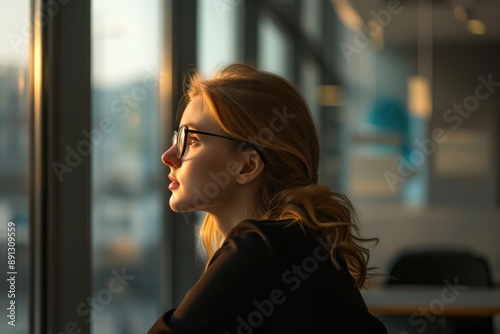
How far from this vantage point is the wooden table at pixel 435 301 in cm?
383

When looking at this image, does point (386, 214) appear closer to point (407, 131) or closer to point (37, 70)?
point (407, 131)

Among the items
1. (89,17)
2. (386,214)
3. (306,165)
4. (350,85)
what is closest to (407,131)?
(350,85)

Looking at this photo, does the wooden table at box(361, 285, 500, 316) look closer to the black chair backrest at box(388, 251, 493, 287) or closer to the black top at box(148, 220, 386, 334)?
the black chair backrest at box(388, 251, 493, 287)

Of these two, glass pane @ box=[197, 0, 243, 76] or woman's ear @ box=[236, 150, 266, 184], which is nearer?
woman's ear @ box=[236, 150, 266, 184]

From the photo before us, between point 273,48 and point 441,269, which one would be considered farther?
point 273,48

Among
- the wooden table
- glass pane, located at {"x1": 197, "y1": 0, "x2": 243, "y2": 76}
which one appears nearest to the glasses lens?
the wooden table

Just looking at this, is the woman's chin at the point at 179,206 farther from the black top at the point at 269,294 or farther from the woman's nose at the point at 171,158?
the black top at the point at 269,294

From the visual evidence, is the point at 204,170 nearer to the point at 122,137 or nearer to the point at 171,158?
the point at 171,158

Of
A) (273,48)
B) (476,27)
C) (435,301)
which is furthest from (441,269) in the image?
(476,27)

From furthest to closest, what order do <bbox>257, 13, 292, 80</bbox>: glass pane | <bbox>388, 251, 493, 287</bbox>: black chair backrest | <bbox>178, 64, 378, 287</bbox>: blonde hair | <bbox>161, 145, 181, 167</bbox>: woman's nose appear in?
1. <bbox>257, 13, 292, 80</bbox>: glass pane
2. <bbox>388, 251, 493, 287</bbox>: black chair backrest
3. <bbox>161, 145, 181, 167</bbox>: woman's nose
4. <bbox>178, 64, 378, 287</bbox>: blonde hair

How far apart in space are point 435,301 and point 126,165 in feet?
5.12

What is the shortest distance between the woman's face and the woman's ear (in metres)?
0.02

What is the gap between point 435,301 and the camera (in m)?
4.00

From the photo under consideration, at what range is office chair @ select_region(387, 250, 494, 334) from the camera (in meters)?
4.80
